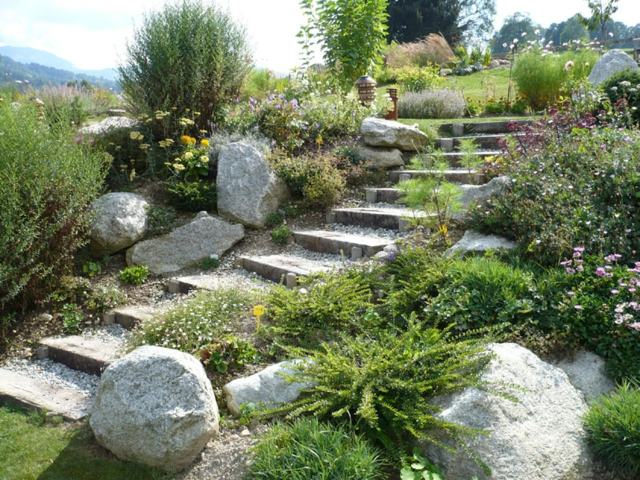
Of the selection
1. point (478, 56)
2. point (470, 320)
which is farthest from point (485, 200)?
point (478, 56)

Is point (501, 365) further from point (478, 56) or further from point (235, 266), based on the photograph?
point (478, 56)

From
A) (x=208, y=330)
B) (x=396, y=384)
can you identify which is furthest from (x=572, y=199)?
(x=208, y=330)

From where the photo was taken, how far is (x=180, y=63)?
8.94 m

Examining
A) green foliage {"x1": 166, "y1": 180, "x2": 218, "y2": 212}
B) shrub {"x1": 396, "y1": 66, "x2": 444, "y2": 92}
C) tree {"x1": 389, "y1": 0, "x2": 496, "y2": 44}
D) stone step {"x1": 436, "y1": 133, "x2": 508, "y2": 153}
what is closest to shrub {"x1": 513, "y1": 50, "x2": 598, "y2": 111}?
shrub {"x1": 396, "y1": 66, "x2": 444, "y2": 92}

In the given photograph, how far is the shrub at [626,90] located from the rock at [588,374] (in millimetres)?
4487

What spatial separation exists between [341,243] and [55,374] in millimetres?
3092

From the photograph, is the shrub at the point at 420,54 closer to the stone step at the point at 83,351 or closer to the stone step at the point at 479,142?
the stone step at the point at 479,142

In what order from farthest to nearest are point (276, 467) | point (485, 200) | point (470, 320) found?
point (485, 200) → point (470, 320) → point (276, 467)

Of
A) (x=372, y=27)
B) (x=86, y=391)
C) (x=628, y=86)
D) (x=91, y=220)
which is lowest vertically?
(x=86, y=391)

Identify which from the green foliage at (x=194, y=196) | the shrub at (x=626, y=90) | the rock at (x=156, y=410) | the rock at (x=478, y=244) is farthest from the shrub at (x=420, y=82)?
the rock at (x=156, y=410)

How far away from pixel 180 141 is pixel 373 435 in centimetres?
611

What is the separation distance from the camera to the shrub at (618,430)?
12.1 feet

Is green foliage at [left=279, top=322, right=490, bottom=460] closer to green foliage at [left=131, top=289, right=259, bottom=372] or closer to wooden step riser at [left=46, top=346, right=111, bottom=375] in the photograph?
green foliage at [left=131, top=289, right=259, bottom=372]

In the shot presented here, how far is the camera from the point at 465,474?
12.1 feet
